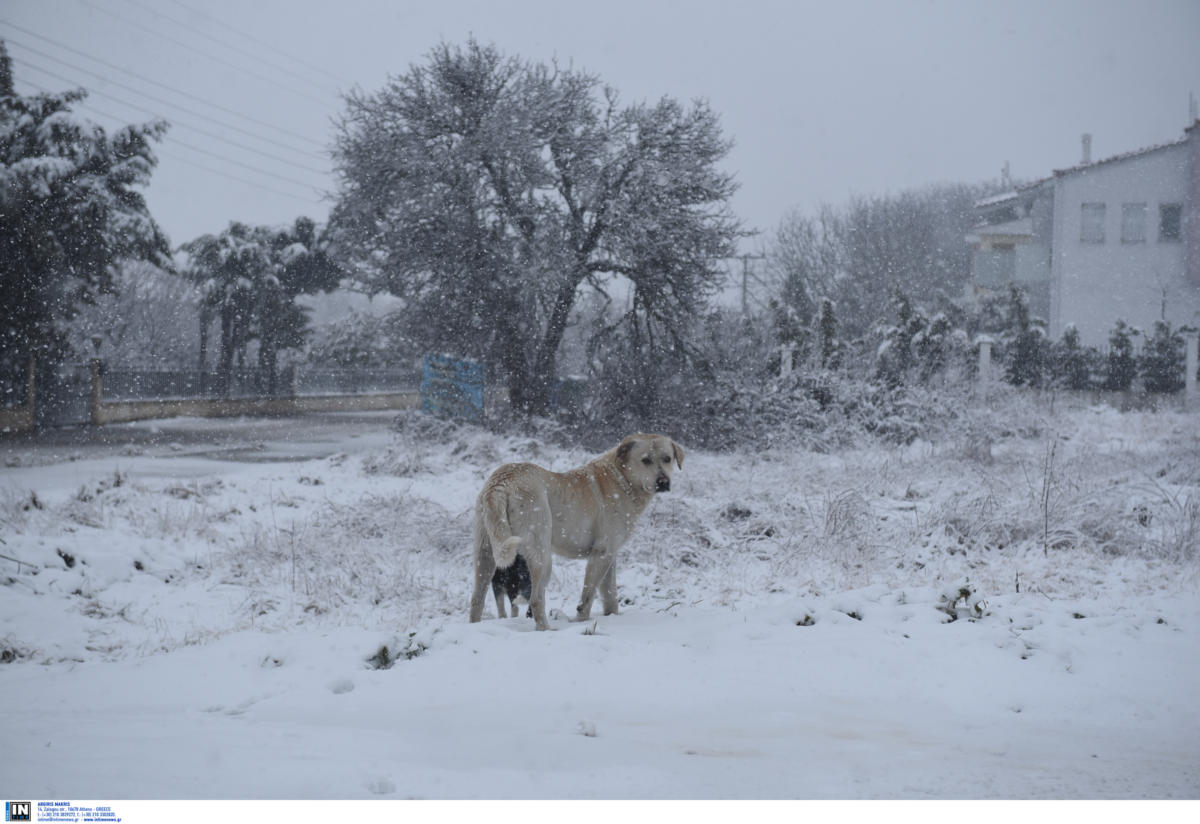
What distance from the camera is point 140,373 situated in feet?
55.4

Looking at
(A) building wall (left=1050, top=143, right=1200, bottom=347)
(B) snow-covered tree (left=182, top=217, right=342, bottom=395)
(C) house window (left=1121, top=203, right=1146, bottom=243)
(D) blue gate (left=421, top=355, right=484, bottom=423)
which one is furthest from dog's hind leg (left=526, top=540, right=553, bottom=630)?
(B) snow-covered tree (left=182, top=217, right=342, bottom=395)

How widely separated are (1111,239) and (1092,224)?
1.12 m

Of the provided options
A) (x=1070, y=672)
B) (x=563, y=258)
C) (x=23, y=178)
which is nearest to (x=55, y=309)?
(x=23, y=178)

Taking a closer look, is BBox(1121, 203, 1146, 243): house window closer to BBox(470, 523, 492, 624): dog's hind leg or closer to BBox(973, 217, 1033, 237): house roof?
BBox(973, 217, 1033, 237): house roof

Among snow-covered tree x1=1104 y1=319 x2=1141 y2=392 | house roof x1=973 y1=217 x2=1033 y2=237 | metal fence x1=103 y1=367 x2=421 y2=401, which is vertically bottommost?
metal fence x1=103 y1=367 x2=421 y2=401

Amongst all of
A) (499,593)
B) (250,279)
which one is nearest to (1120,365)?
(499,593)

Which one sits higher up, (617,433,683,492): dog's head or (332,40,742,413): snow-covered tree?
(332,40,742,413): snow-covered tree

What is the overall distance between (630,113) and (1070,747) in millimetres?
11482

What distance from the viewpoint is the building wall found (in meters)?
8.52

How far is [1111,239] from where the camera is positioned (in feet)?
30.5

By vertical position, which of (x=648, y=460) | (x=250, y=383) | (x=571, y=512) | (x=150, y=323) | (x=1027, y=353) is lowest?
(x=571, y=512)

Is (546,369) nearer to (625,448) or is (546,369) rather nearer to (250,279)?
(625,448)

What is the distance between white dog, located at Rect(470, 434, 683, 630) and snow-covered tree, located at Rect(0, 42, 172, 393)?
5.28 m
